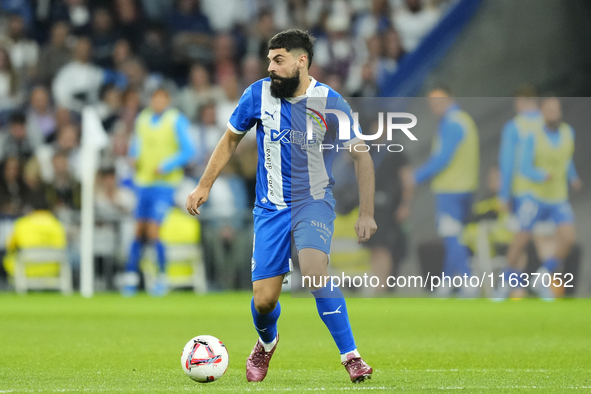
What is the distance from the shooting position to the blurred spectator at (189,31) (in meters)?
17.9

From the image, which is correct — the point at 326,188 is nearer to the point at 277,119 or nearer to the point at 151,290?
the point at 277,119

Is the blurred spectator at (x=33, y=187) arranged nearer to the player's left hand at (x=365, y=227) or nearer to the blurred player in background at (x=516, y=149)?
the blurred player in background at (x=516, y=149)

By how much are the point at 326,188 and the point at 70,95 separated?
11.8m

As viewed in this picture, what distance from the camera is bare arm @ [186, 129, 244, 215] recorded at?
5.75 metres

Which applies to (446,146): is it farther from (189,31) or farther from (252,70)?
(189,31)

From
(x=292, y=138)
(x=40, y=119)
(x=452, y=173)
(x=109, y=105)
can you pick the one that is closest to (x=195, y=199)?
(x=292, y=138)

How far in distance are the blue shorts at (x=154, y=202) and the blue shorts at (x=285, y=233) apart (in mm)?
7747

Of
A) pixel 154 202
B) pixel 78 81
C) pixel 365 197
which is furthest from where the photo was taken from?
pixel 78 81

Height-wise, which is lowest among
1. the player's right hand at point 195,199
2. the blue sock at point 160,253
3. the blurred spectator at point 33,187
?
the blue sock at point 160,253

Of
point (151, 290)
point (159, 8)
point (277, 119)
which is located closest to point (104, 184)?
point (151, 290)

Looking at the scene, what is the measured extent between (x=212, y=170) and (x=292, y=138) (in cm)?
50

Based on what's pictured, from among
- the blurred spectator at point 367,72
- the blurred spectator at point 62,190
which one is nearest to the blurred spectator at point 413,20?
the blurred spectator at point 367,72

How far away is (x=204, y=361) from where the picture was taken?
557cm

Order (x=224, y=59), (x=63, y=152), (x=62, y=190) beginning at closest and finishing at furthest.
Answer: (x=62, y=190), (x=63, y=152), (x=224, y=59)
